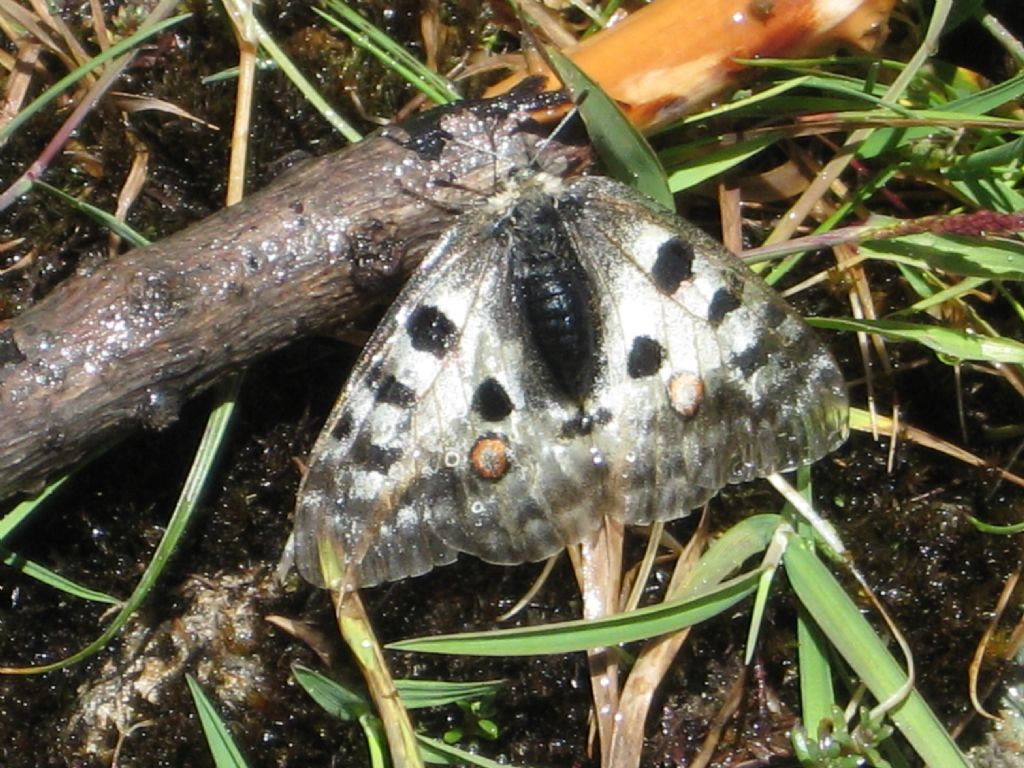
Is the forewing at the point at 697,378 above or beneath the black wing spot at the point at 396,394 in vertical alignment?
beneath

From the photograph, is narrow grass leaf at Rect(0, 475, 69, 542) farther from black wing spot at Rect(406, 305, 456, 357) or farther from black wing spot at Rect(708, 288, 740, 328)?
black wing spot at Rect(708, 288, 740, 328)

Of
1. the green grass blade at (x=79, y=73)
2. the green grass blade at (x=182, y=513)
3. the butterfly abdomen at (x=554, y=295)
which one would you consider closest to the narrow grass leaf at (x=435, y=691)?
the green grass blade at (x=182, y=513)

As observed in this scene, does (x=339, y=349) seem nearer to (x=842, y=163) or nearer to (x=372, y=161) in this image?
(x=372, y=161)

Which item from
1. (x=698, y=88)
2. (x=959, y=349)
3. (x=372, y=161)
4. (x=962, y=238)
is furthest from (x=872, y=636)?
(x=372, y=161)

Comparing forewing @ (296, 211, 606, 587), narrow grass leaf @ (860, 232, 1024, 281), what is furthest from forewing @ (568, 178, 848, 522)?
narrow grass leaf @ (860, 232, 1024, 281)

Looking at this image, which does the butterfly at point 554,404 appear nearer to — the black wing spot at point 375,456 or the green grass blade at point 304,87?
the black wing spot at point 375,456
